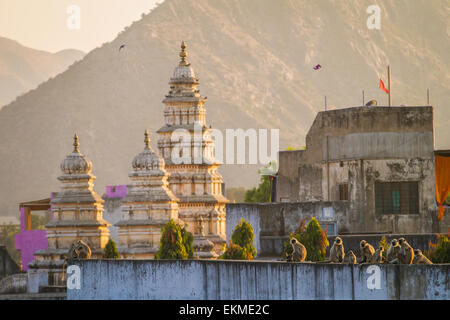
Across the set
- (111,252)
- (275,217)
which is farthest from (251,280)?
(111,252)

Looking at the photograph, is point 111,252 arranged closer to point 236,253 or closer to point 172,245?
point 172,245

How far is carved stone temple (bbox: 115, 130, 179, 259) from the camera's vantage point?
214 ft

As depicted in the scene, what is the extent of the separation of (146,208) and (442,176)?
60.7 ft

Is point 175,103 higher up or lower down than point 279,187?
higher up

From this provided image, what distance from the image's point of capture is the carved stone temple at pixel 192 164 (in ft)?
238

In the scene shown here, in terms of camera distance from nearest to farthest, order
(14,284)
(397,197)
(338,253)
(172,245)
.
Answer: (338,253) < (172,245) < (397,197) < (14,284)

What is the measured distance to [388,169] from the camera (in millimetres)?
51844

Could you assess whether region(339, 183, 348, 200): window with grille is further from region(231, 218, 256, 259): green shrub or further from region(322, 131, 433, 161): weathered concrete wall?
region(231, 218, 256, 259): green shrub

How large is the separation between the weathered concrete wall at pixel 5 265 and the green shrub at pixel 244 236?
90.5ft

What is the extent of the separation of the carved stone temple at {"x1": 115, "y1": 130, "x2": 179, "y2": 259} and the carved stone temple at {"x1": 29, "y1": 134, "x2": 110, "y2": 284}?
126 centimetres

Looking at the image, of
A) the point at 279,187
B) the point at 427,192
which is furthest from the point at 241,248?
the point at 279,187

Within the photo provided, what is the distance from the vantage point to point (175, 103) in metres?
74.4
